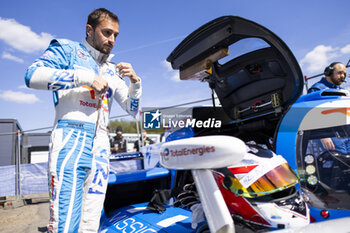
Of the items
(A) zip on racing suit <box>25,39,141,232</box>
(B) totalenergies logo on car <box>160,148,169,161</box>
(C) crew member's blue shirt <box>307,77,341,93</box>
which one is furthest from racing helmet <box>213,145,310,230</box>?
(C) crew member's blue shirt <box>307,77,341,93</box>

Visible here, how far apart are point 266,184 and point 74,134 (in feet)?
3.60

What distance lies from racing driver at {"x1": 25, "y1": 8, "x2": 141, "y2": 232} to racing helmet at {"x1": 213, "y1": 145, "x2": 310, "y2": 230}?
793mm

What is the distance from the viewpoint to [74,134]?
145 cm

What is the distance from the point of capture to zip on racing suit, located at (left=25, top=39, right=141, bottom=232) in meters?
1.33

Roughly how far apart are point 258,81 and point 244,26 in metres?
0.71

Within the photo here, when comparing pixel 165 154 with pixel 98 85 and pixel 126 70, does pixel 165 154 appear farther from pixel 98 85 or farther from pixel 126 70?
pixel 126 70

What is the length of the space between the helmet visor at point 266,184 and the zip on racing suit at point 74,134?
0.86 metres

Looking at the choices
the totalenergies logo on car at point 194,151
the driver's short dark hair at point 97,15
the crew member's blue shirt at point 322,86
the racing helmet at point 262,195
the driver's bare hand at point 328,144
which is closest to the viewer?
the totalenergies logo on car at point 194,151

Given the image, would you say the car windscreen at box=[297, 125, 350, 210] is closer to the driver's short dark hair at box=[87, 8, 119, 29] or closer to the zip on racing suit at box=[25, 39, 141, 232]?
the zip on racing suit at box=[25, 39, 141, 232]

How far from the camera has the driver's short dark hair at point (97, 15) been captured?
164 centimetres

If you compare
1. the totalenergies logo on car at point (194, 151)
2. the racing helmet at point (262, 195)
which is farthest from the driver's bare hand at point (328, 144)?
the totalenergies logo on car at point (194, 151)

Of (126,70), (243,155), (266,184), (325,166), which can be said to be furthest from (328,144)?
(126,70)

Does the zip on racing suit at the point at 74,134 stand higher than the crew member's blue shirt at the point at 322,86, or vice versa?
the crew member's blue shirt at the point at 322,86

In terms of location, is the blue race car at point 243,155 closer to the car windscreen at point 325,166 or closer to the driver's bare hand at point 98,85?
the car windscreen at point 325,166
